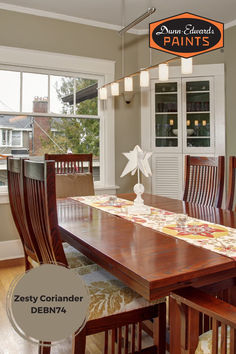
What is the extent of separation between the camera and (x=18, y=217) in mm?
1908

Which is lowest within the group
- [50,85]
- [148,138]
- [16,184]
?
[16,184]

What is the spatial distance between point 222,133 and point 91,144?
1641 mm

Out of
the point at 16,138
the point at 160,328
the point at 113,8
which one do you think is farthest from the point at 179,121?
the point at 160,328

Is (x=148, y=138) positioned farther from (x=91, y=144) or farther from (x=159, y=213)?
(x=159, y=213)

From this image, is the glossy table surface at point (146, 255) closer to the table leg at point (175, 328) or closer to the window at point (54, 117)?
the table leg at point (175, 328)

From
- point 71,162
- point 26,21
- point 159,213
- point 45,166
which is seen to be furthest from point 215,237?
point 26,21

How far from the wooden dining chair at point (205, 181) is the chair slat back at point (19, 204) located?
1359 millimetres

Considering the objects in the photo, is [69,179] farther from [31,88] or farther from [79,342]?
[79,342]

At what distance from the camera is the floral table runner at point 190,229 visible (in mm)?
1301

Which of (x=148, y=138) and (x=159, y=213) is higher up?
(x=148, y=138)

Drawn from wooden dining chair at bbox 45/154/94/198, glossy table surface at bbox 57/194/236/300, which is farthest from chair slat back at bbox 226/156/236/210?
wooden dining chair at bbox 45/154/94/198

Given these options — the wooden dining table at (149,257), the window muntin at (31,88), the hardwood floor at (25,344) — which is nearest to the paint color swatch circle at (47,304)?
the wooden dining table at (149,257)

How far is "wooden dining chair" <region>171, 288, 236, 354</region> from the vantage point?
2.83 ft

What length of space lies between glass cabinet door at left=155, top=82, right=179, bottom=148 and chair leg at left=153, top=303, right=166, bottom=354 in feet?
9.07
